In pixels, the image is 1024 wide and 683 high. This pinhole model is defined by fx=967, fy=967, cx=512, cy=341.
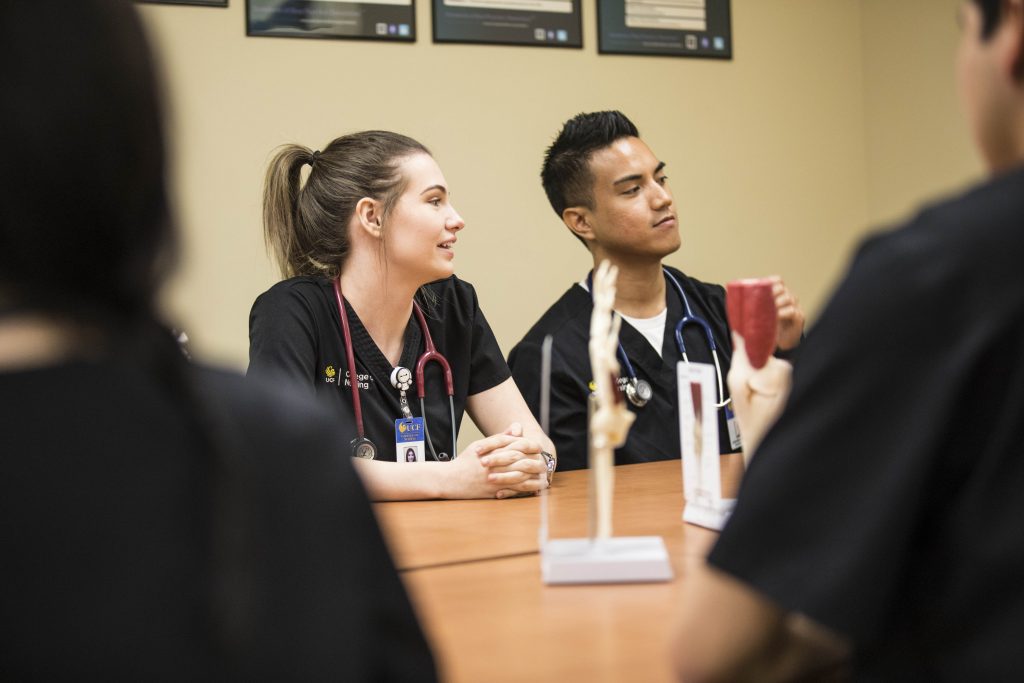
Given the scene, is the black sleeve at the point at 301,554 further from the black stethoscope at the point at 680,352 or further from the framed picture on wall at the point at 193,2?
the framed picture on wall at the point at 193,2

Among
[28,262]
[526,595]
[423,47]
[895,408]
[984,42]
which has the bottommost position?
[526,595]

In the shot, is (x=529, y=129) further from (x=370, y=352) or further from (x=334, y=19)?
(x=370, y=352)

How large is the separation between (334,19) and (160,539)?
9.88ft

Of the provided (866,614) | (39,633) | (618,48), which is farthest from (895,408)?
(618,48)

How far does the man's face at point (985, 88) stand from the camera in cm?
74

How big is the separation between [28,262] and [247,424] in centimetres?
16

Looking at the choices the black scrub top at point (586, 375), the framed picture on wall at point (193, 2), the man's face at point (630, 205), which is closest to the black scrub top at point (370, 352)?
the black scrub top at point (586, 375)

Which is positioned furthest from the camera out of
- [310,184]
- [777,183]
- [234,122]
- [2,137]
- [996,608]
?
[777,183]

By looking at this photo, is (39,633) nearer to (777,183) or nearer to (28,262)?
(28,262)

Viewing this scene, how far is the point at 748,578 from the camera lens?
708mm

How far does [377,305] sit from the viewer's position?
234cm

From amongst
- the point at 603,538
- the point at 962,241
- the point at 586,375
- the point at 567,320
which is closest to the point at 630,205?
the point at 567,320

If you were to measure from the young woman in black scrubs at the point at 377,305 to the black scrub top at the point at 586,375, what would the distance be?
222mm

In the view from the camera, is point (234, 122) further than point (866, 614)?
Yes
